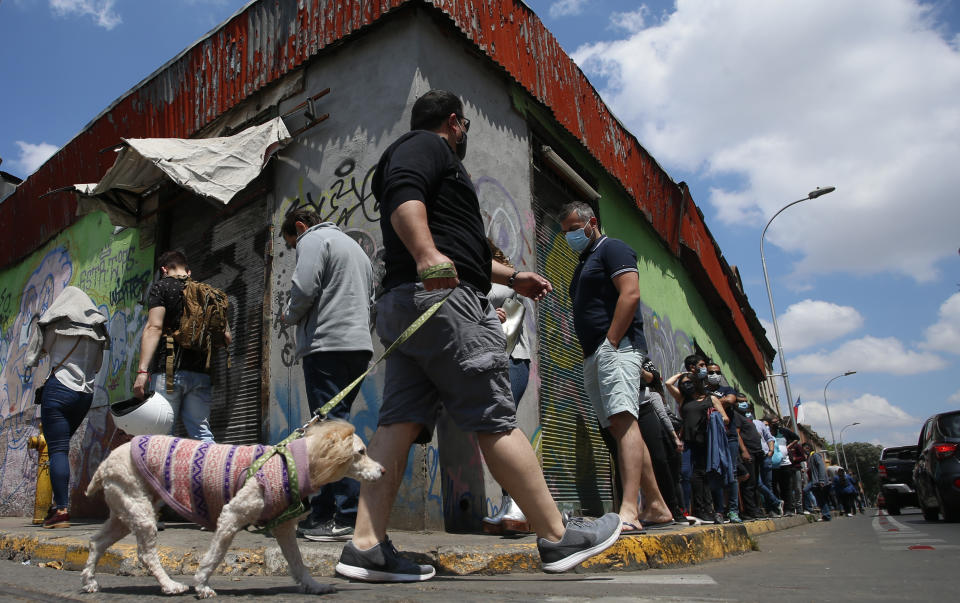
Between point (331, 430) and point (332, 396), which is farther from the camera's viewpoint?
point (332, 396)

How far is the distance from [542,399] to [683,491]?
219 centimetres

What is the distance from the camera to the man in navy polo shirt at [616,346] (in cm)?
347

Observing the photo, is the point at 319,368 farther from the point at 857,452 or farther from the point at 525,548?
the point at 857,452

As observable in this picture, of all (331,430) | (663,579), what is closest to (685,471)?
(663,579)

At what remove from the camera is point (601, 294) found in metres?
3.87

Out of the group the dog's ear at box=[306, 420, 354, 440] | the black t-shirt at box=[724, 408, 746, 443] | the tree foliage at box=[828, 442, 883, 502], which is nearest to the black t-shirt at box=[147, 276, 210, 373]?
the dog's ear at box=[306, 420, 354, 440]

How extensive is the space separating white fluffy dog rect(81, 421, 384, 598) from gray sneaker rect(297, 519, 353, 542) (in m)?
1.18

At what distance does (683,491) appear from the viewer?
663cm

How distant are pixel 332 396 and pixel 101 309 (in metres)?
6.14

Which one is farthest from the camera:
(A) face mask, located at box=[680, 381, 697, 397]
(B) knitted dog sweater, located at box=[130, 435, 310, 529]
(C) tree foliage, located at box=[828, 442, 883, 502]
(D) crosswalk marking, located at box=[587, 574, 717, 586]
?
(C) tree foliage, located at box=[828, 442, 883, 502]

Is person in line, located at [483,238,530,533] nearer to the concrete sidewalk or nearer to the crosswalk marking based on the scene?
the concrete sidewalk

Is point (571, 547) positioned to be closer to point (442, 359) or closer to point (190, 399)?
point (442, 359)

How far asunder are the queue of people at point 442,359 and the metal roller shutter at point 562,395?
Result: 971 millimetres

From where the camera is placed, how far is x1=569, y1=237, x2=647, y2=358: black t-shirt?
3740mm
